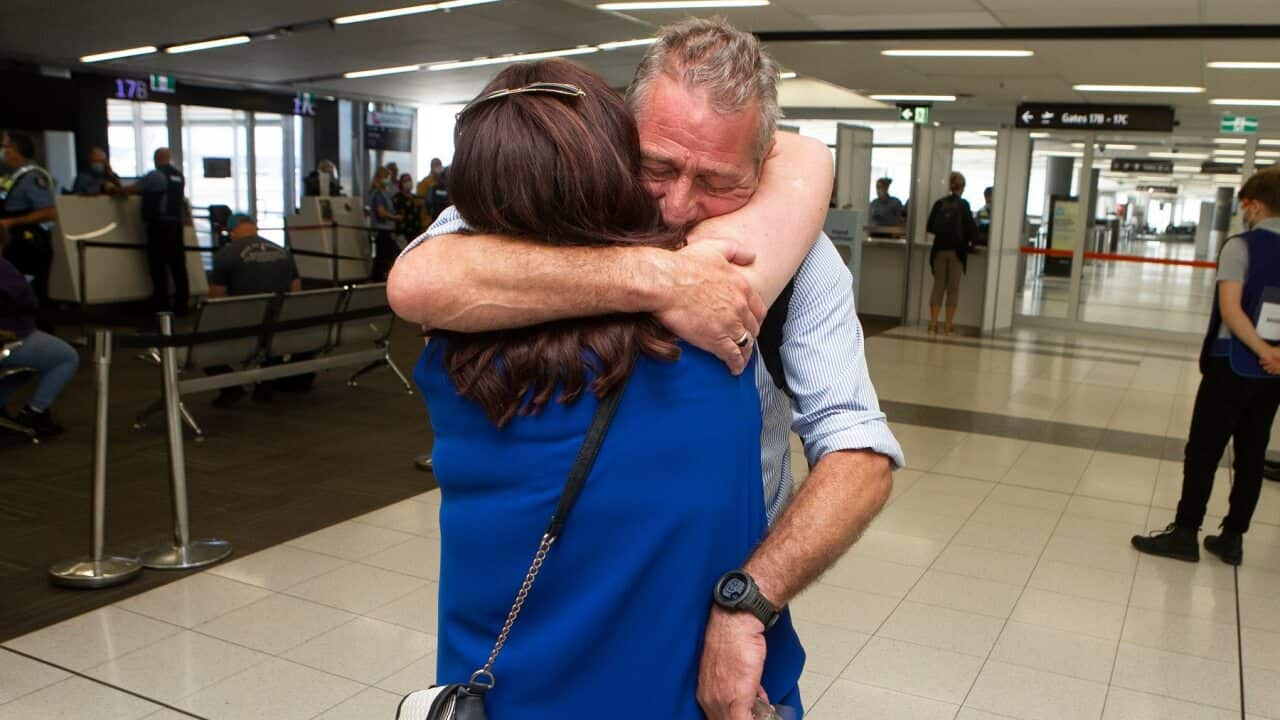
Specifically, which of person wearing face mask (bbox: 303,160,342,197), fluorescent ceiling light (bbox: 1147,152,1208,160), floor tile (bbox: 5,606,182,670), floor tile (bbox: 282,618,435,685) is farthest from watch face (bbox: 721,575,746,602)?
fluorescent ceiling light (bbox: 1147,152,1208,160)

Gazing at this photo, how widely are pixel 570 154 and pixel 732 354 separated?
245 mm

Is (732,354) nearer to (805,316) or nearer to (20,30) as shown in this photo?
(805,316)

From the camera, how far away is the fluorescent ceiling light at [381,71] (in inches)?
651

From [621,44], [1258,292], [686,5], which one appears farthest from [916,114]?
[1258,292]

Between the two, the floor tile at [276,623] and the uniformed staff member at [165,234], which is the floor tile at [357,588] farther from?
the uniformed staff member at [165,234]

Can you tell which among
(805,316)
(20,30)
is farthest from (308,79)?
(805,316)

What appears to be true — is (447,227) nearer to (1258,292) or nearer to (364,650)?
(364,650)

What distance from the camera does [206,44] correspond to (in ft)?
47.6

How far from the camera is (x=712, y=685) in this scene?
1.04 metres

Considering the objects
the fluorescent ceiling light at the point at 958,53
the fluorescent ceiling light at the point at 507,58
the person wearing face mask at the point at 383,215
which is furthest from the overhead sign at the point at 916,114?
the person wearing face mask at the point at 383,215

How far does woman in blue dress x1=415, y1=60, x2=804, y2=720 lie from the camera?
0.96 metres

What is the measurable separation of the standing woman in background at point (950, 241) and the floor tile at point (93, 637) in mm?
9631

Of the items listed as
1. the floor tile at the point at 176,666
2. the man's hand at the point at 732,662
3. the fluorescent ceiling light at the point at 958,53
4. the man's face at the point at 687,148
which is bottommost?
the floor tile at the point at 176,666

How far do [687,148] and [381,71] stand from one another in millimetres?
17174
